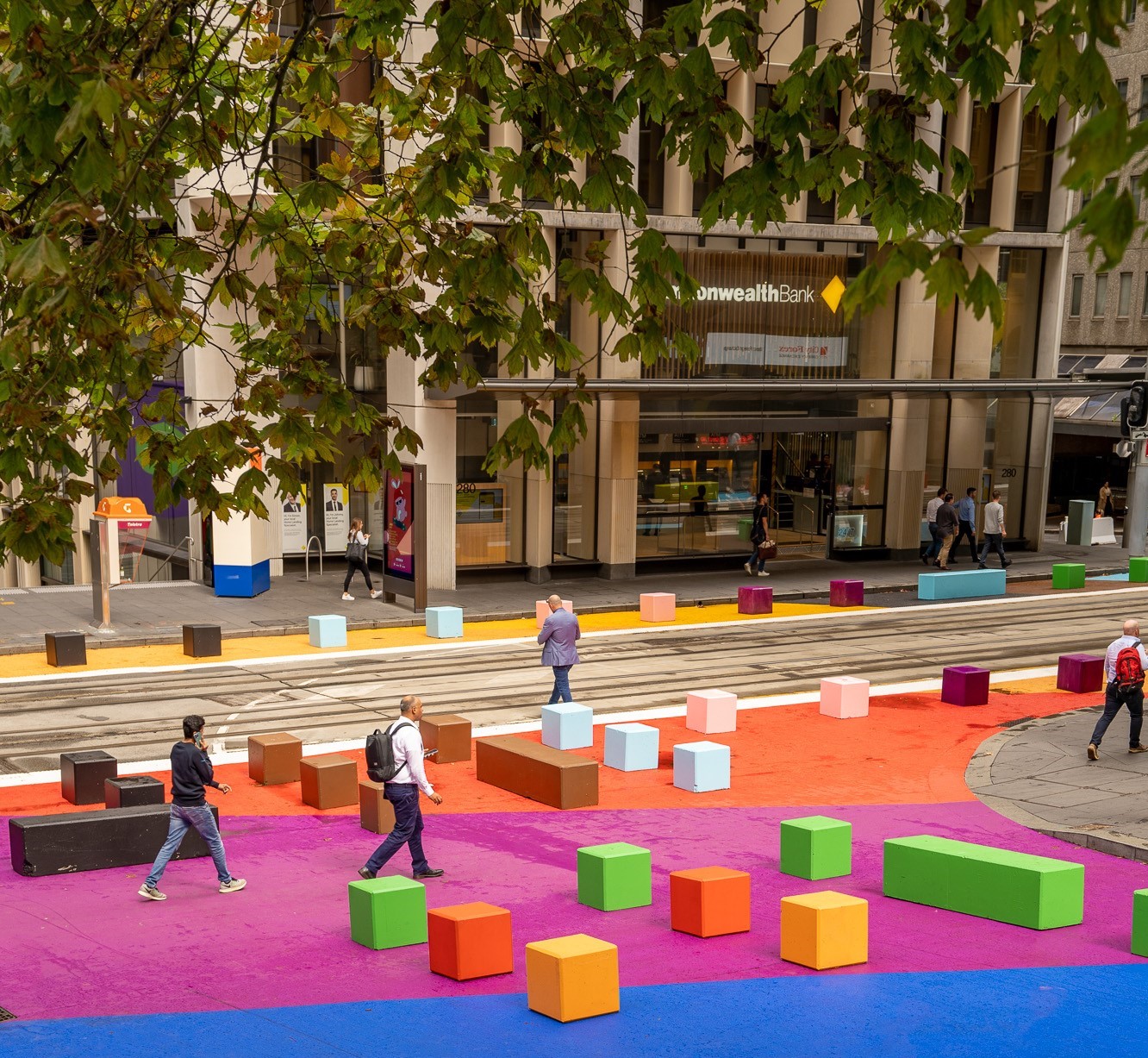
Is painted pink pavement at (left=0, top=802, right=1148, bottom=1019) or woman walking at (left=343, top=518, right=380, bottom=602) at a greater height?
woman walking at (left=343, top=518, right=380, bottom=602)

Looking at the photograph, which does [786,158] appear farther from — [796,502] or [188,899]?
[796,502]

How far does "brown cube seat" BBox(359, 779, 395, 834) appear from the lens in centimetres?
1398

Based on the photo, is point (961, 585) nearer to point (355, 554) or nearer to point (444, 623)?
point (444, 623)

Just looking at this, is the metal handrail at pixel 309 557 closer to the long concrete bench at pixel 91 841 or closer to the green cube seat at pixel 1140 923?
the long concrete bench at pixel 91 841

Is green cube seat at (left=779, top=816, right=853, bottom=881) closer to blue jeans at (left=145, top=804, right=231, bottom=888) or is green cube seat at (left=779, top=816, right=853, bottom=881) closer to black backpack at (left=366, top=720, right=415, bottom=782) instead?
black backpack at (left=366, top=720, right=415, bottom=782)

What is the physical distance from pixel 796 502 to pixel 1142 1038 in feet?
87.1

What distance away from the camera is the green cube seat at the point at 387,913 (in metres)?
10.6

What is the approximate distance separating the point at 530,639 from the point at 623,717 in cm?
609

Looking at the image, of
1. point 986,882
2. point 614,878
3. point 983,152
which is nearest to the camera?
point 986,882

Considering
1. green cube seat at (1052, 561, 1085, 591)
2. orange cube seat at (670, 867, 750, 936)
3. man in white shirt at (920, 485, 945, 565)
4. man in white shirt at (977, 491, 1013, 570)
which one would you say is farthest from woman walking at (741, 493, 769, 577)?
orange cube seat at (670, 867, 750, 936)

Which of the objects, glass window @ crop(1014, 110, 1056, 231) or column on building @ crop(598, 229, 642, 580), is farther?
glass window @ crop(1014, 110, 1056, 231)

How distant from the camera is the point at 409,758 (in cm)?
1200

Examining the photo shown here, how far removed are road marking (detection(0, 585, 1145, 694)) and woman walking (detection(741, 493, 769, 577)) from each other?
12.5 feet

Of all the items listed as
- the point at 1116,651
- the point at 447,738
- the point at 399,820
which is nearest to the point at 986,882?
the point at 399,820
